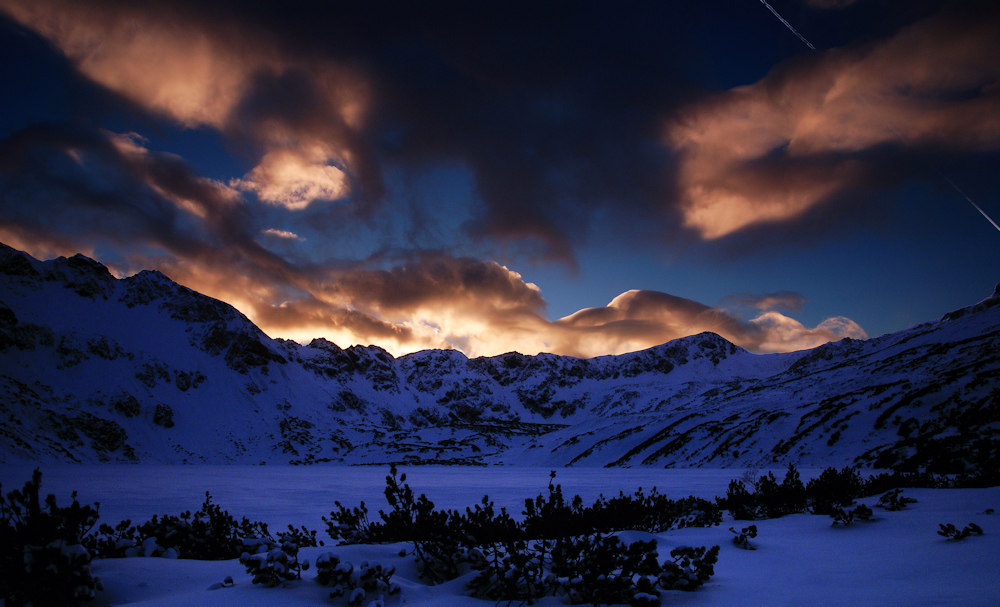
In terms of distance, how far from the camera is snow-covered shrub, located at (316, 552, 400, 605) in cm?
392

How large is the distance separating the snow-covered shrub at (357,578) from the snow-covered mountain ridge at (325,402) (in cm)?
2493

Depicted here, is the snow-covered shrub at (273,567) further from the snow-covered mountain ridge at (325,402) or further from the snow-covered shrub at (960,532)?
the snow-covered mountain ridge at (325,402)

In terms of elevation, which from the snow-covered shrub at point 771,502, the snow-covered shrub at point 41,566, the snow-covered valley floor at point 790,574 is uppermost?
the snow-covered shrub at point 41,566

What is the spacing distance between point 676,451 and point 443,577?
2071 inches

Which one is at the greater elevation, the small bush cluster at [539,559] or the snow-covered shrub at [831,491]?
the small bush cluster at [539,559]

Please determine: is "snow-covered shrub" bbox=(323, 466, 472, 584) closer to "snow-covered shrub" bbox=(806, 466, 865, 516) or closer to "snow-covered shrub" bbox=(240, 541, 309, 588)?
"snow-covered shrub" bbox=(240, 541, 309, 588)

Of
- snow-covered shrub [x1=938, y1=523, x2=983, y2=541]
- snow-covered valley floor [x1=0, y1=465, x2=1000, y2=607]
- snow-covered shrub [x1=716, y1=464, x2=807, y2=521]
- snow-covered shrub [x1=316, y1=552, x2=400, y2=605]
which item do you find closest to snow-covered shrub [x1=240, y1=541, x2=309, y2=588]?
snow-covered valley floor [x1=0, y1=465, x2=1000, y2=607]

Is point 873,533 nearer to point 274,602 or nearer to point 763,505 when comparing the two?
point 763,505

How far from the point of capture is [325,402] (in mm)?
141500

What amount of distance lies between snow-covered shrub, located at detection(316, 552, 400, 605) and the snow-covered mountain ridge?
2493cm

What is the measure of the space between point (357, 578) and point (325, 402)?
152 metres

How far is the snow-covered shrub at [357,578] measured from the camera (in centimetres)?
392

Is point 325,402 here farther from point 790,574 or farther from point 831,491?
point 790,574

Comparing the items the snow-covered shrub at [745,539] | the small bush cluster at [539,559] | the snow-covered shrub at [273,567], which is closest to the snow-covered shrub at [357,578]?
the snow-covered shrub at [273,567]
